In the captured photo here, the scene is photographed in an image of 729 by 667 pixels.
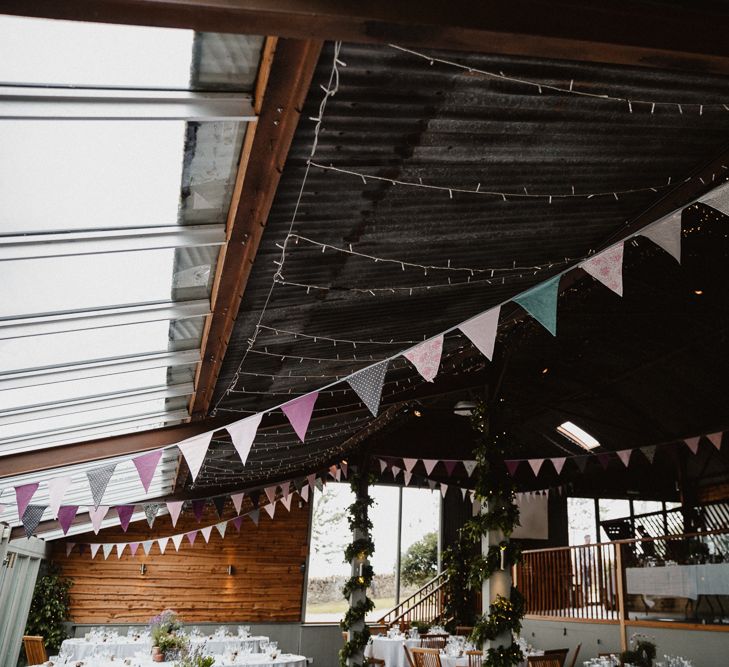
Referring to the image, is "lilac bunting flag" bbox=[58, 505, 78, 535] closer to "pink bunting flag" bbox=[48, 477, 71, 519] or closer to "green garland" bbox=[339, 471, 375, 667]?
"pink bunting flag" bbox=[48, 477, 71, 519]

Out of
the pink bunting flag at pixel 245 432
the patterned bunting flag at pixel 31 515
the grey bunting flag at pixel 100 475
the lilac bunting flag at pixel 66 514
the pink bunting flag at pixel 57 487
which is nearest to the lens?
the pink bunting flag at pixel 245 432

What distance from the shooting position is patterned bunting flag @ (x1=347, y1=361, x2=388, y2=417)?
171 inches

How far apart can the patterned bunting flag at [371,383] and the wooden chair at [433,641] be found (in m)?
7.31

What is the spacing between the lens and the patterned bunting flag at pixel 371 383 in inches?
171

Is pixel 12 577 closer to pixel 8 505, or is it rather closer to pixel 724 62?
pixel 8 505

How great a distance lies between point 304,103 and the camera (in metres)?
2.14

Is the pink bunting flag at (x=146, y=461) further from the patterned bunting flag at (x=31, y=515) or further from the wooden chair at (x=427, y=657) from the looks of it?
the wooden chair at (x=427, y=657)

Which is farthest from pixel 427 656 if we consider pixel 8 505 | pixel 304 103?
pixel 304 103

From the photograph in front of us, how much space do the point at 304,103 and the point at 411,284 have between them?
2054 mm

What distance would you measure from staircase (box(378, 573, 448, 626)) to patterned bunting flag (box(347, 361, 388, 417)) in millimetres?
10982

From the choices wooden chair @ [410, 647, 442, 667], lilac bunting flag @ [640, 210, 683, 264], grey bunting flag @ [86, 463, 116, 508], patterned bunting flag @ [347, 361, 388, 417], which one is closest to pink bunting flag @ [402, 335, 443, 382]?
patterned bunting flag @ [347, 361, 388, 417]

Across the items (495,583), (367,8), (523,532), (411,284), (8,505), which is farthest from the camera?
(523,532)

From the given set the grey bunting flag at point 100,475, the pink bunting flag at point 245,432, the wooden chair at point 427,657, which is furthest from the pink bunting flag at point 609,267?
the wooden chair at point 427,657

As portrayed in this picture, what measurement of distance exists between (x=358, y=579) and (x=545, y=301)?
7.98 m
